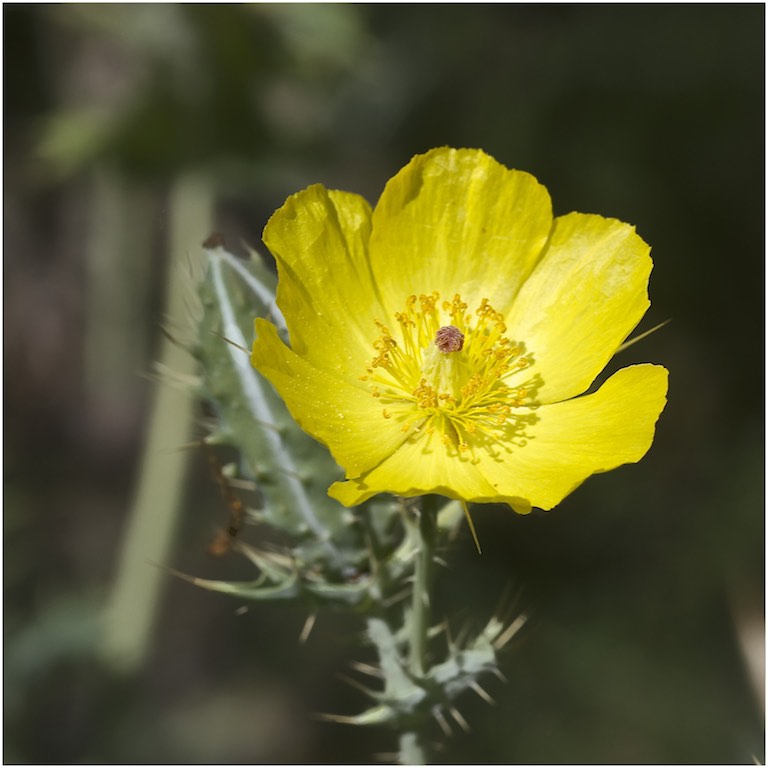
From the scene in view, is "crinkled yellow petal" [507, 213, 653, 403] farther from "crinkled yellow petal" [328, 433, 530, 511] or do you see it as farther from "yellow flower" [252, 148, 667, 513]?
"crinkled yellow petal" [328, 433, 530, 511]

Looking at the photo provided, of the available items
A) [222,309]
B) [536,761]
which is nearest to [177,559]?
[536,761]

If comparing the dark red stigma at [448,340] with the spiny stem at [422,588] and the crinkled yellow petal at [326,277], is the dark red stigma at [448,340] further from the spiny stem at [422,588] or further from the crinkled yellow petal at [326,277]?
the spiny stem at [422,588]

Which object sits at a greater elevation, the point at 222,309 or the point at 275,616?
the point at 222,309

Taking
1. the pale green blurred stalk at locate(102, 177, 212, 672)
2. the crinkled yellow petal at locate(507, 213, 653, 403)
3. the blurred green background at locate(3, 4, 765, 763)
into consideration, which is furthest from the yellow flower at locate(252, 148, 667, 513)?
the blurred green background at locate(3, 4, 765, 763)

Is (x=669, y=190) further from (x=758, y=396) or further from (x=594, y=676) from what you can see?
(x=594, y=676)

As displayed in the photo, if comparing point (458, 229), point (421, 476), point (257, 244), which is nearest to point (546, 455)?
point (421, 476)

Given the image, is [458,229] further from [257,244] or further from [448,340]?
[257,244]

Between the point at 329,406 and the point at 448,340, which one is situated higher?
the point at 448,340
